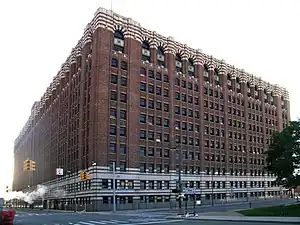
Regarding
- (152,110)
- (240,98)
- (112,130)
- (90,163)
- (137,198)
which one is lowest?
(137,198)

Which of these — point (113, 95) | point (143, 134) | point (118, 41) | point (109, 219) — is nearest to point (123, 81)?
point (113, 95)

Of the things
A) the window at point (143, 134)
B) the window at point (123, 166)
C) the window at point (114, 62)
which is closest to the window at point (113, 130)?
the window at point (123, 166)

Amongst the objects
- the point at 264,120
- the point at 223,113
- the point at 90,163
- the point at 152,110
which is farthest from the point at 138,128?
the point at 264,120

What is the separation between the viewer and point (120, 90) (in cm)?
7756

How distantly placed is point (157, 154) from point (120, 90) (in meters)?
16.5

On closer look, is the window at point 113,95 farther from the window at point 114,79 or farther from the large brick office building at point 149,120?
the window at point 114,79

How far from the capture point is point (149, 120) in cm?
8181

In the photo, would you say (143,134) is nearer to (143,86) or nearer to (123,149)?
(123,149)

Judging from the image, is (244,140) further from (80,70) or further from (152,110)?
(80,70)

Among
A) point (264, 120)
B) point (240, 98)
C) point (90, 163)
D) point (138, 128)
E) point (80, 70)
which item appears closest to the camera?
point (90, 163)

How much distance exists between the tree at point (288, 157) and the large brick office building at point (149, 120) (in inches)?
1299

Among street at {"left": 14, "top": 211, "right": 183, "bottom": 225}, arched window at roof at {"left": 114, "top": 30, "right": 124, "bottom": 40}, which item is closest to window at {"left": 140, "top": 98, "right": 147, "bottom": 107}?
arched window at roof at {"left": 114, "top": 30, "right": 124, "bottom": 40}

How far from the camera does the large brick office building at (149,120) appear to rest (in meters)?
74.6

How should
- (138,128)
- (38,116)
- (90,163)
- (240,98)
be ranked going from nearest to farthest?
(90,163), (138,128), (240,98), (38,116)
